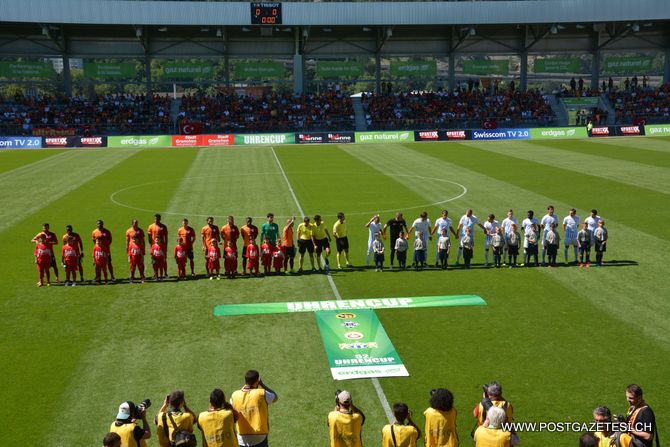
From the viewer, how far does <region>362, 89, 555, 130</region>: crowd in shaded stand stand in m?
61.1

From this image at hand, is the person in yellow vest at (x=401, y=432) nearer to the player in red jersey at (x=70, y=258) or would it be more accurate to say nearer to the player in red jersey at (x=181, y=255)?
the player in red jersey at (x=181, y=255)

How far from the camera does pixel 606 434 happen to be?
7156mm

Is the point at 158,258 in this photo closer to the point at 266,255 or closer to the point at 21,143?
the point at 266,255

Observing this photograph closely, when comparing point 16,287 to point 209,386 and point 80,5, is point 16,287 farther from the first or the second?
point 80,5

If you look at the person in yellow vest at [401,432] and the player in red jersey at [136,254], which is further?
the player in red jersey at [136,254]

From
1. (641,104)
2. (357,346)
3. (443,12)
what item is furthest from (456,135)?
(357,346)

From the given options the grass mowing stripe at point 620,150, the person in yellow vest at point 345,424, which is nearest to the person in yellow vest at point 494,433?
the person in yellow vest at point 345,424

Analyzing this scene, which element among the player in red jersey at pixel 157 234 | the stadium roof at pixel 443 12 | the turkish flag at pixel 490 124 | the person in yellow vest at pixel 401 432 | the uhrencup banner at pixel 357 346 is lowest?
the uhrencup banner at pixel 357 346

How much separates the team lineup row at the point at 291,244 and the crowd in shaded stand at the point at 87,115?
44.9 m

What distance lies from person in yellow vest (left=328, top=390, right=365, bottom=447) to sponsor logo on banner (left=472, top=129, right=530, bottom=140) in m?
52.1

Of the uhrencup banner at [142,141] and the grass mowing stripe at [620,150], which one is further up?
the uhrencup banner at [142,141]

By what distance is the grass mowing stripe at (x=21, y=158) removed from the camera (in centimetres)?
4119

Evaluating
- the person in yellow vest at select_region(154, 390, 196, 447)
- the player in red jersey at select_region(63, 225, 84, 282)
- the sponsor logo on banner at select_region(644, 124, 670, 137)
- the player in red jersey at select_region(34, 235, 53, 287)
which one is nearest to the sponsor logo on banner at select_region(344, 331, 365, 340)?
the person in yellow vest at select_region(154, 390, 196, 447)

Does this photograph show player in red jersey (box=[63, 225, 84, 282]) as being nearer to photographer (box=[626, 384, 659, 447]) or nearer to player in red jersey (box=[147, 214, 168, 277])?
player in red jersey (box=[147, 214, 168, 277])
